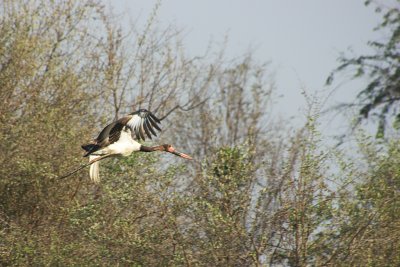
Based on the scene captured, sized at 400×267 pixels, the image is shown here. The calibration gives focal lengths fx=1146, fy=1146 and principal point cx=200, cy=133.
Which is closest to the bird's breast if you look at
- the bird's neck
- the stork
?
the stork

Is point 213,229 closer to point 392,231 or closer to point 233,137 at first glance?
point 392,231

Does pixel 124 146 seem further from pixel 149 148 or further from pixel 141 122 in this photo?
pixel 149 148

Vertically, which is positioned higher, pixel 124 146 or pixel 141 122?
pixel 141 122

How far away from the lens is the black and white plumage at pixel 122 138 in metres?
15.8

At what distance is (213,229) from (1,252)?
→ 111 inches

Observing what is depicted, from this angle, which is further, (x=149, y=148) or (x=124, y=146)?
(x=149, y=148)

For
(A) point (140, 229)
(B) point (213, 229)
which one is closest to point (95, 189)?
(A) point (140, 229)

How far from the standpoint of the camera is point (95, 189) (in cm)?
1769

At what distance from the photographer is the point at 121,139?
16203 millimetres

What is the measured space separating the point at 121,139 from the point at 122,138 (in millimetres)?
25

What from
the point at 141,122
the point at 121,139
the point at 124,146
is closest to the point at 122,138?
the point at 121,139

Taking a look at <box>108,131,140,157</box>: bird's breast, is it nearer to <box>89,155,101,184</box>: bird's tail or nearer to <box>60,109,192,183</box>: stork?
<box>60,109,192,183</box>: stork

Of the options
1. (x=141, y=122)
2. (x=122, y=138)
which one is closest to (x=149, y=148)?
(x=122, y=138)

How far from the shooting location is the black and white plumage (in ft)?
51.7
